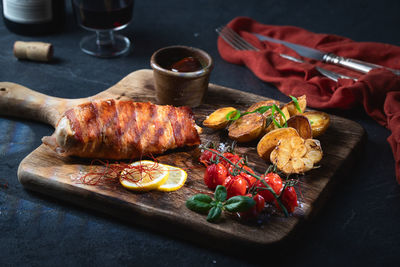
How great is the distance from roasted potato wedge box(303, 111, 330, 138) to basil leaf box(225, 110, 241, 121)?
38cm

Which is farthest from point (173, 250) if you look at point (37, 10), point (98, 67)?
point (37, 10)

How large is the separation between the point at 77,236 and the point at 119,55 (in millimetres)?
1780

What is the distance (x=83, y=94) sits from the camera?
10.1ft

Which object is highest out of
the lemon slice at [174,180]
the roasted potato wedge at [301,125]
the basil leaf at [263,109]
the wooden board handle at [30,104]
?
the basil leaf at [263,109]

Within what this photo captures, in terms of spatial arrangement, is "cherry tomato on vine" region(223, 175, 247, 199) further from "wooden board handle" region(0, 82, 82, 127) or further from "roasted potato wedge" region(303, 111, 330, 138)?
"wooden board handle" region(0, 82, 82, 127)

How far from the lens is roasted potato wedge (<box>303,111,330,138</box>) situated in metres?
2.55

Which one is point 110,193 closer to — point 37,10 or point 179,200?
point 179,200

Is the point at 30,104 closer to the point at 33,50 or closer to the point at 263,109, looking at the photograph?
the point at 33,50

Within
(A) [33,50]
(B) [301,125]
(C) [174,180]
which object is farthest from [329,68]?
(A) [33,50]

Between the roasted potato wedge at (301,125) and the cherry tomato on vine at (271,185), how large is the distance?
37 centimetres

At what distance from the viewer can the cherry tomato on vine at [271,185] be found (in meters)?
2.11

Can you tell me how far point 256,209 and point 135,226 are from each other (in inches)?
20.5

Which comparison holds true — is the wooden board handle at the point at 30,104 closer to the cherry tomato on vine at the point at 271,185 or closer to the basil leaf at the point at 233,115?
the basil leaf at the point at 233,115

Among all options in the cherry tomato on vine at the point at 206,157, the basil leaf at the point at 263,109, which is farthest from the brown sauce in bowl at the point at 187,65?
the cherry tomato on vine at the point at 206,157
